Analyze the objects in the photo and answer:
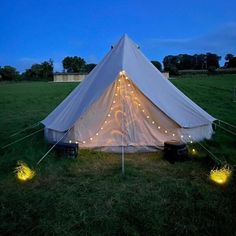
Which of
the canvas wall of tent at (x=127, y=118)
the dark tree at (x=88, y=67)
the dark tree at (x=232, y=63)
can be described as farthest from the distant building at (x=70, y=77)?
the canvas wall of tent at (x=127, y=118)

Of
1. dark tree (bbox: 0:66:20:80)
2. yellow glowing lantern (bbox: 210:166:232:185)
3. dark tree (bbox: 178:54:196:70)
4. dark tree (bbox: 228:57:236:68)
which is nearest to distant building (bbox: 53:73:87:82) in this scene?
dark tree (bbox: 0:66:20:80)

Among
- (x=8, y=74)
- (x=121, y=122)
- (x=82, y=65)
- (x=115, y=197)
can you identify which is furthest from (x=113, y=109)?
(x=82, y=65)

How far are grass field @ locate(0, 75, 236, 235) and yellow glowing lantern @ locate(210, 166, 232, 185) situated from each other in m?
0.09

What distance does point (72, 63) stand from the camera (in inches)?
2699

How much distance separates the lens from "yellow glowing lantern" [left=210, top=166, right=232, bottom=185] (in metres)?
3.92

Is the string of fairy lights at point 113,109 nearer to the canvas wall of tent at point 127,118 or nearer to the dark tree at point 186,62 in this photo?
the canvas wall of tent at point 127,118

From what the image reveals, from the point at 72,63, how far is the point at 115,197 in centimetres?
6727

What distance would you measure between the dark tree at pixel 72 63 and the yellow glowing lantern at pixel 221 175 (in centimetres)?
6582

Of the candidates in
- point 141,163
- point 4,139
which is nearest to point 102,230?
point 141,163

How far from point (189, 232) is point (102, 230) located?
0.83m

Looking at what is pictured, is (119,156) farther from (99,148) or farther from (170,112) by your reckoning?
(170,112)

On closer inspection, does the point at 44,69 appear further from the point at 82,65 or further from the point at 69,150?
the point at 69,150

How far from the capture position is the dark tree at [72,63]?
68250mm

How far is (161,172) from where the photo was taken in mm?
4434
